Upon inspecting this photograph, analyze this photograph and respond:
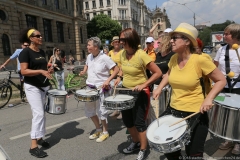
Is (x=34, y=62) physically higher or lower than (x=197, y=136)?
higher

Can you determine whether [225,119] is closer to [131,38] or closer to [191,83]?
[191,83]

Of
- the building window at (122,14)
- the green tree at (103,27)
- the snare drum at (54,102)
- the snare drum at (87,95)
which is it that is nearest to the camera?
the snare drum at (87,95)

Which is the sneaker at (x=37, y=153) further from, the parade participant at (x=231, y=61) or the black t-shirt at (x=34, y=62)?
the parade participant at (x=231, y=61)

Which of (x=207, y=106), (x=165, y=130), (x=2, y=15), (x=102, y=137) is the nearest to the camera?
(x=207, y=106)

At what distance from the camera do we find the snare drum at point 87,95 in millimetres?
3721

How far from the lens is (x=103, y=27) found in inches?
2037

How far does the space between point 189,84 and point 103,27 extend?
51.3 meters

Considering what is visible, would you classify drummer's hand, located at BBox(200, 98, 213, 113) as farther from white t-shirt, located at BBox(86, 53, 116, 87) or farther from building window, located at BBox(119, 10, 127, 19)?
building window, located at BBox(119, 10, 127, 19)

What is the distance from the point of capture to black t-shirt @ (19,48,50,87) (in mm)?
3539

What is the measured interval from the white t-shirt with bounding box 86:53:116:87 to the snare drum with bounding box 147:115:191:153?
74.6 inches

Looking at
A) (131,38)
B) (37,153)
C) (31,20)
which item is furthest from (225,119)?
(31,20)

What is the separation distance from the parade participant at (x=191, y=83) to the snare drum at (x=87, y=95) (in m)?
1.72

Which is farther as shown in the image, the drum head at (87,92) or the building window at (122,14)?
the building window at (122,14)

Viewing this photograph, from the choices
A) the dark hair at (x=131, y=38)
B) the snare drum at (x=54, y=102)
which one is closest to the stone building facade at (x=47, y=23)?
the snare drum at (x=54, y=102)
